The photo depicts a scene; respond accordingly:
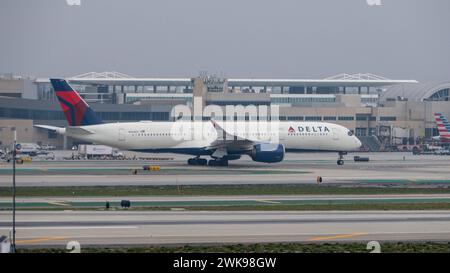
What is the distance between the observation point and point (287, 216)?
47406mm

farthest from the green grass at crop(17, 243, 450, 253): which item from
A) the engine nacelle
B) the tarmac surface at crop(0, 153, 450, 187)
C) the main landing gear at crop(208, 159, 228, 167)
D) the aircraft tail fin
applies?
the aircraft tail fin

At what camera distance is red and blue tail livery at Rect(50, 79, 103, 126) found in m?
96.4

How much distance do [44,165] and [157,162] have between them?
13.9m

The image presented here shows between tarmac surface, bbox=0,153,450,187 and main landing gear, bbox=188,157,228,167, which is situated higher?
main landing gear, bbox=188,157,228,167

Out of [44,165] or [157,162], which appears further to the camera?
[157,162]

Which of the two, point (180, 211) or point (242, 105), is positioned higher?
point (242, 105)

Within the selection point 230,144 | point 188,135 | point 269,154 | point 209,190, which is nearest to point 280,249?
point 209,190

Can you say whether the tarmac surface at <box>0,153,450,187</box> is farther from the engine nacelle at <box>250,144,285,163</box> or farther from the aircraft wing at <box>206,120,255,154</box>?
the aircraft wing at <box>206,120,255,154</box>

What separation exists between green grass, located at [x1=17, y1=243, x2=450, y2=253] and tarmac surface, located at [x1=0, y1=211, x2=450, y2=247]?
64.2 inches

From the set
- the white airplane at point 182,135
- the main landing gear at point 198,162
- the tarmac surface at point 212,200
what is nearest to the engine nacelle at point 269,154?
the white airplane at point 182,135

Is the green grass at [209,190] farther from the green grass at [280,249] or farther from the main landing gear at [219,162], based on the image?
the main landing gear at [219,162]

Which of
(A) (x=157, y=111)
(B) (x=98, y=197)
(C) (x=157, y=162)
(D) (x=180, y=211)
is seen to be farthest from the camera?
(A) (x=157, y=111)

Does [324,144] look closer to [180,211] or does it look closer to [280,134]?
[280,134]
